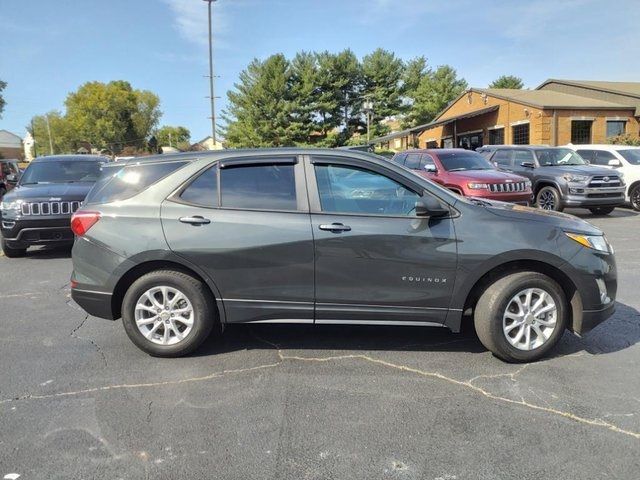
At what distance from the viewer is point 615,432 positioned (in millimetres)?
2996

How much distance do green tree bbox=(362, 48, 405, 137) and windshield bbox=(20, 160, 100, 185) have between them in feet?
140

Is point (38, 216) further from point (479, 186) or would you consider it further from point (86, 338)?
point (479, 186)

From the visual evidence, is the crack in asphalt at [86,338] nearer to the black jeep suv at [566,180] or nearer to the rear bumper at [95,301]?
the rear bumper at [95,301]

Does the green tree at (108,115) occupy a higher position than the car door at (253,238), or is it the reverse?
the green tree at (108,115)

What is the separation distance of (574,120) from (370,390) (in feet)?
94.4

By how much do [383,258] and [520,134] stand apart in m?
28.5

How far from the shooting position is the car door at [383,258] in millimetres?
3889

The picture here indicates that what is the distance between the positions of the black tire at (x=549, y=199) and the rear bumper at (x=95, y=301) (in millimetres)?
11321

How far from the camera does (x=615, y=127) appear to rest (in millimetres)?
28797

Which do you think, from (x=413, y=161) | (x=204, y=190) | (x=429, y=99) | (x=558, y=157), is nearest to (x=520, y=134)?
(x=558, y=157)

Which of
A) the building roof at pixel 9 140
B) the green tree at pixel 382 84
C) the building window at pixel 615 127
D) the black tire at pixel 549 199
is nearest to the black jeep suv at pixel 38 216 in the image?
the black tire at pixel 549 199

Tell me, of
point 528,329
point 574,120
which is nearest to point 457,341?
point 528,329

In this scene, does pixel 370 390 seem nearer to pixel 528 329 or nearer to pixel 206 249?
pixel 528 329

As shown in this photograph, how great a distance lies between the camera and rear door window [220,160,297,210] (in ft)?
13.4
